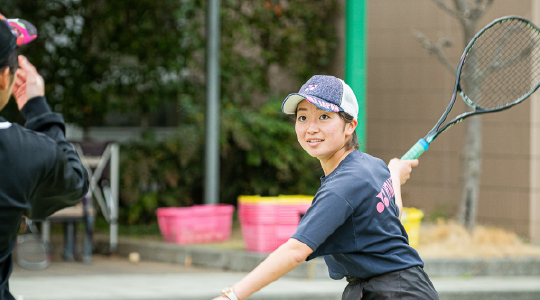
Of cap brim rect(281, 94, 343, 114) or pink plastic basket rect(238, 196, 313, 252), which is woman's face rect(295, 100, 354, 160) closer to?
cap brim rect(281, 94, 343, 114)

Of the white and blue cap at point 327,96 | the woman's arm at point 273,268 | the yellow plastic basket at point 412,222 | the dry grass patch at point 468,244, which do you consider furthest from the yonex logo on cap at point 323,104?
the dry grass patch at point 468,244

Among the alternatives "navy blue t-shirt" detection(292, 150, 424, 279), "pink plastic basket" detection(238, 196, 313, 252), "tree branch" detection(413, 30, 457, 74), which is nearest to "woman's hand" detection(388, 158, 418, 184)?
"navy blue t-shirt" detection(292, 150, 424, 279)

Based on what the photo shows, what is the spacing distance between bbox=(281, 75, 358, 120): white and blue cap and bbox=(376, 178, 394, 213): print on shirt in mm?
307

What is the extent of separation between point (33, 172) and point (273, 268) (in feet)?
2.94

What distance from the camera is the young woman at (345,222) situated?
2.68 metres

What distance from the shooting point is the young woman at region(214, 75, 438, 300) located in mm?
2678

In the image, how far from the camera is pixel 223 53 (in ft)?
40.1

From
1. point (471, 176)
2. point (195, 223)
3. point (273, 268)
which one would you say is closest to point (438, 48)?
point (471, 176)

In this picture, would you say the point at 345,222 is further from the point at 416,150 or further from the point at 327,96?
the point at 416,150

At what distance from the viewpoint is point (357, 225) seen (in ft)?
9.16

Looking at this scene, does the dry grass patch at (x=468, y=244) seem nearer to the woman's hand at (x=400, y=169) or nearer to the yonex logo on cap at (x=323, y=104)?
the woman's hand at (x=400, y=169)

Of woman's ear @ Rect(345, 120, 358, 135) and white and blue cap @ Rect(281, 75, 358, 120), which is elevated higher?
white and blue cap @ Rect(281, 75, 358, 120)

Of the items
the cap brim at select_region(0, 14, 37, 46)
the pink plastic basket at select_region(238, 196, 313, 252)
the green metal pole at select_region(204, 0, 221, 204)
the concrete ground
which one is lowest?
the concrete ground

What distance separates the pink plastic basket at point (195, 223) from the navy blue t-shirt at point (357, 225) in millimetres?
6588
